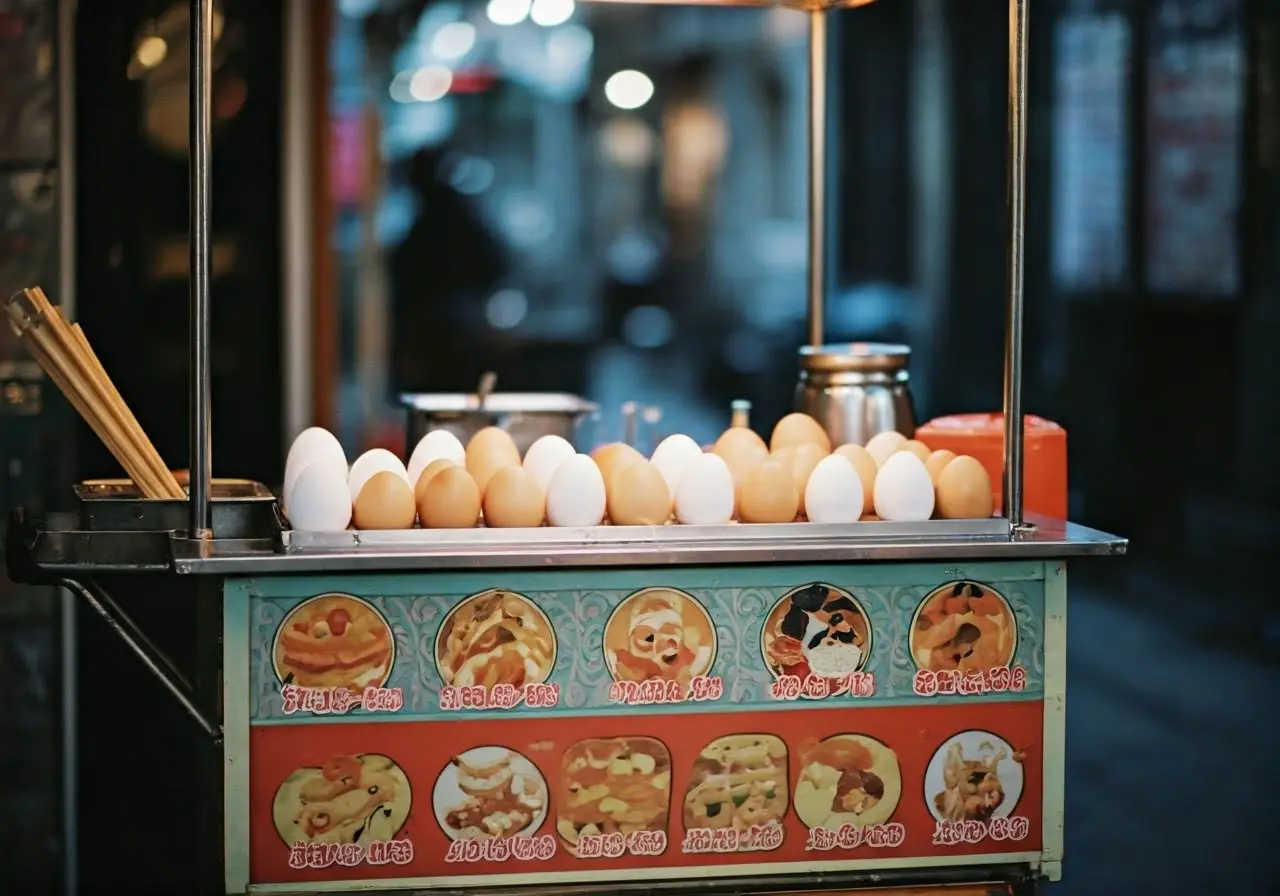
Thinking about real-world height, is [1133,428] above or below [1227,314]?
below

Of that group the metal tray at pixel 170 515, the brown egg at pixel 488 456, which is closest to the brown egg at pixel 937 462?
the brown egg at pixel 488 456

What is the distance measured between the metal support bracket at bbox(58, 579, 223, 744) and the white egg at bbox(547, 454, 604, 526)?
24.7 inches

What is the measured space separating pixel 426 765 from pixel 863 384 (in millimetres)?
1276

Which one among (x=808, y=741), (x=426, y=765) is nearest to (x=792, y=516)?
(x=808, y=741)

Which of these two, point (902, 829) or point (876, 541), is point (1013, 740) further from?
point (876, 541)

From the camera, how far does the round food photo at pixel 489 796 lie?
2559 mm

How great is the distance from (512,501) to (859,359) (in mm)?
988

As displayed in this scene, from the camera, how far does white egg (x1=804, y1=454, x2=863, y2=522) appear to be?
2707 mm

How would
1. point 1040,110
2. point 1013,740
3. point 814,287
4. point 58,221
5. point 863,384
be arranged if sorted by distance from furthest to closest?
point 1040,110 < point 58,221 < point 814,287 < point 863,384 < point 1013,740

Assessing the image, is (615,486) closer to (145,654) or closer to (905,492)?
(905,492)

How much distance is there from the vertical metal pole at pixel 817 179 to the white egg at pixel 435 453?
1036mm

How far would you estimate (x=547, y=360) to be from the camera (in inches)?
241

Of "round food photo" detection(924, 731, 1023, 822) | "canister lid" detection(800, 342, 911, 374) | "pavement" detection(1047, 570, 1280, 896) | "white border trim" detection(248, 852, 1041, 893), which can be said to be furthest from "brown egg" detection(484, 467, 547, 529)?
"pavement" detection(1047, 570, 1280, 896)

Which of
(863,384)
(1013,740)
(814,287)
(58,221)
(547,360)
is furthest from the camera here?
(547,360)
